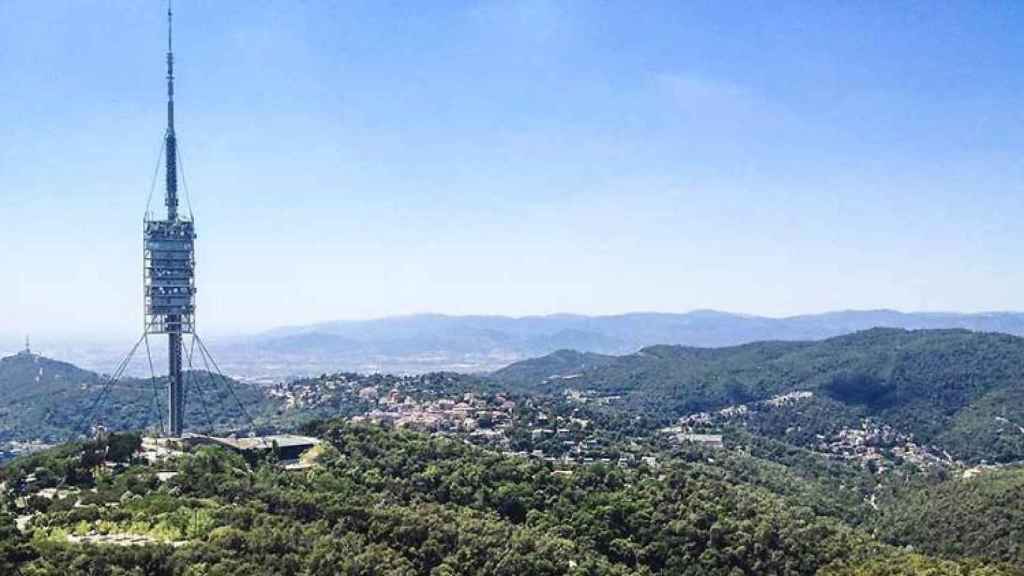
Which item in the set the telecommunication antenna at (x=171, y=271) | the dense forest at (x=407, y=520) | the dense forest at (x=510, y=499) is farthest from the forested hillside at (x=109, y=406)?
the dense forest at (x=407, y=520)

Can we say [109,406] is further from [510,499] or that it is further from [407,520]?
[407,520]

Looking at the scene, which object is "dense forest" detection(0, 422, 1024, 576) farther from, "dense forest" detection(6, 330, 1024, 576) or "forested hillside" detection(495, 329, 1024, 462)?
"forested hillside" detection(495, 329, 1024, 462)

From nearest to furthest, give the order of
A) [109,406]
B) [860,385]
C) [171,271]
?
1. [171,271]
2. [109,406]
3. [860,385]

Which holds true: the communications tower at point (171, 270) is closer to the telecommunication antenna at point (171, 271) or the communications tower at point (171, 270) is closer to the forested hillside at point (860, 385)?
the telecommunication antenna at point (171, 271)

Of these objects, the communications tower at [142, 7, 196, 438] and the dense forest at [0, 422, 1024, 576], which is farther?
the communications tower at [142, 7, 196, 438]

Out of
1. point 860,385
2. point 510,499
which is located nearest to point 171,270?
point 510,499

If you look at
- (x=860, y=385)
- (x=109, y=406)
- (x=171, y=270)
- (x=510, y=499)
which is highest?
(x=171, y=270)

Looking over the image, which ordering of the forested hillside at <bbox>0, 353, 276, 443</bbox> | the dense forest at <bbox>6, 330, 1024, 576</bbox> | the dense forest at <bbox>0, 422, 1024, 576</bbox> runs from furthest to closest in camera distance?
the forested hillside at <bbox>0, 353, 276, 443</bbox>, the dense forest at <bbox>6, 330, 1024, 576</bbox>, the dense forest at <bbox>0, 422, 1024, 576</bbox>

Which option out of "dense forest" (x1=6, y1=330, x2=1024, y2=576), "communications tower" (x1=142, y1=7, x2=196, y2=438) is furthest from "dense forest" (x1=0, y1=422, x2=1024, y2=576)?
"communications tower" (x1=142, y1=7, x2=196, y2=438)
